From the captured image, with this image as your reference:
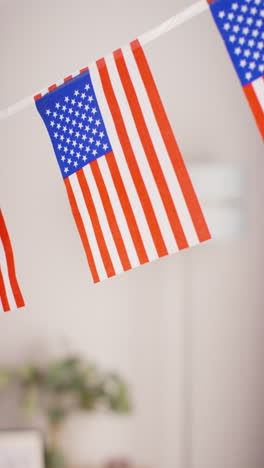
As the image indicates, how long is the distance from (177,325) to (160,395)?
34 cm

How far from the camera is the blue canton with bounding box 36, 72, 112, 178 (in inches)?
41.5

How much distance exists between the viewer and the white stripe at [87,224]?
1084 millimetres

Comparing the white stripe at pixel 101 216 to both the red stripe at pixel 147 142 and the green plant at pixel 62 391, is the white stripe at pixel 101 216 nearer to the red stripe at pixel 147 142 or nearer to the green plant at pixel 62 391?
the red stripe at pixel 147 142

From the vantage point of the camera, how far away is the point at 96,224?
1.09 meters

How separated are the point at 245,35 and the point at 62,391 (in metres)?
1.83

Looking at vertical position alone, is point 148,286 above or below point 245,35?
below

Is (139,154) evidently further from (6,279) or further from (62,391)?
(62,391)

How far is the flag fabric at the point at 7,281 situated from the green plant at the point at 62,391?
1076 millimetres

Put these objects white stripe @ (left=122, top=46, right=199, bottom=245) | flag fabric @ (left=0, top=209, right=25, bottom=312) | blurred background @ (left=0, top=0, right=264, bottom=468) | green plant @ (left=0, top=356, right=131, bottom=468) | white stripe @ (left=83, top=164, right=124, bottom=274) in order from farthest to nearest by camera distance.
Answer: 1. blurred background @ (left=0, top=0, right=264, bottom=468)
2. green plant @ (left=0, top=356, right=131, bottom=468)
3. flag fabric @ (left=0, top=209, right=25, bottom=312)
4. white stripe @ (left=83, top=164, right=124, bottom=274)
5. white stripe @ (left=122, top=46, right=199, bottom=245)

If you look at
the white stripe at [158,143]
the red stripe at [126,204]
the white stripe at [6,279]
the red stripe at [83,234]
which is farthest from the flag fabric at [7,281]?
the white stripe at [158,143]

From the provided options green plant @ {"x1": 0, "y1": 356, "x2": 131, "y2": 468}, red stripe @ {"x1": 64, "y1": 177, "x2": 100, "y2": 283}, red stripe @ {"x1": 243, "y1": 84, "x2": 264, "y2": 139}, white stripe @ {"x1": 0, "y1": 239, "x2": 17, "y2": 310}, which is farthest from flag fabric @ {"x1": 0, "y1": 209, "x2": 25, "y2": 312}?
green plant @ {"x1": 0, "y1": 356, "x2": 131, "y2": 468}

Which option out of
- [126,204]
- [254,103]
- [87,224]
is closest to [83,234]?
[87,224]

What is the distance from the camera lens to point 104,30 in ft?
8.04

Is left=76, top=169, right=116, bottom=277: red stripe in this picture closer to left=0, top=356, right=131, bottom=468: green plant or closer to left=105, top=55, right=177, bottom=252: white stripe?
left=105, top=55, right=177, bottom=252: white stripe
